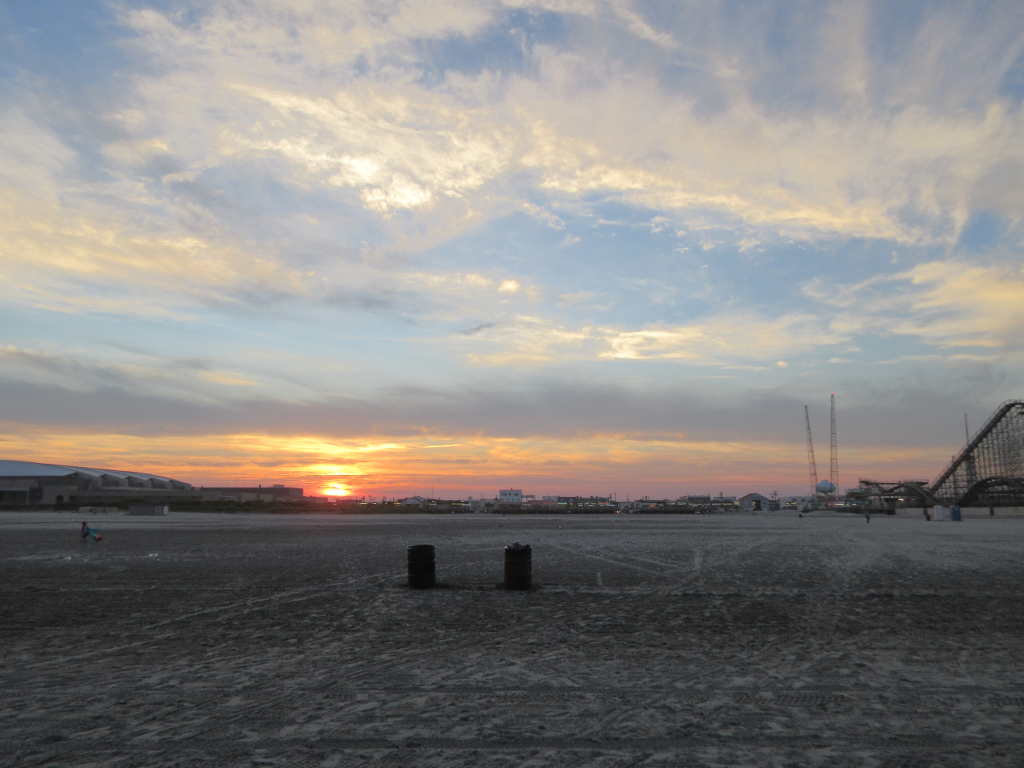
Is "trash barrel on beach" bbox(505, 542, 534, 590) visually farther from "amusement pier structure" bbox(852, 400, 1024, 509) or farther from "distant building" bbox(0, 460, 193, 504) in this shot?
"distant building" bbox(0, 460, 193, 504)

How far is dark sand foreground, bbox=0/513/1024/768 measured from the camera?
579 cm

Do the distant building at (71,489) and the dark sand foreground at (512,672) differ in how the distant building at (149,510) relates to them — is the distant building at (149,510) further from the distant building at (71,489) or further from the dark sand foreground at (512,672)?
the dark sand foreground at (512,672)

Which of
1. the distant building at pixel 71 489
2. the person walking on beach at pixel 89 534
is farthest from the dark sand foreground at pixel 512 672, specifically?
the distant building at pixel 71 489

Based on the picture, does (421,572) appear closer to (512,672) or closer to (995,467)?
(512,672)

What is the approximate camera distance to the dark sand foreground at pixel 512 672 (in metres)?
5.79

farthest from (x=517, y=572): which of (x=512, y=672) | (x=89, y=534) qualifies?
(x=89, y=534)

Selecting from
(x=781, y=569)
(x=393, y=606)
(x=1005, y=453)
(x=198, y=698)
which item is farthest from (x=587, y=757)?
(x=1005, y=453)

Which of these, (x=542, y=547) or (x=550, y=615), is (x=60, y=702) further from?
(x=542, y=547)

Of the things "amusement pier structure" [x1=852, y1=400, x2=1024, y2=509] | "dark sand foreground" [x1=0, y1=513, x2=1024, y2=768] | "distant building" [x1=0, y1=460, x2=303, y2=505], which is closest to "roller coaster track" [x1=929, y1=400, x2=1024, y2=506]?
"amusement pier structure" [x1=852, y1=400, x2=1024, y2=509]

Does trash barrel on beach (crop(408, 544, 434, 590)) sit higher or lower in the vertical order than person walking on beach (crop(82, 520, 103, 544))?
higher

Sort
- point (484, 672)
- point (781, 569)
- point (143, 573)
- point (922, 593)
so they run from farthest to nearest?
point (781, 569), point (143, 573), point (922, 593), point (484, 672)

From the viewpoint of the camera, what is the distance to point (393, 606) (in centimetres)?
1362

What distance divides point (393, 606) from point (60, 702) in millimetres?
7110

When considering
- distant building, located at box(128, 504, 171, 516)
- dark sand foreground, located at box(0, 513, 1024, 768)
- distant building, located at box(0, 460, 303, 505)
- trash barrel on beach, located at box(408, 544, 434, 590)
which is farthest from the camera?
distant building, located at box(0, 460, 303, 505)
